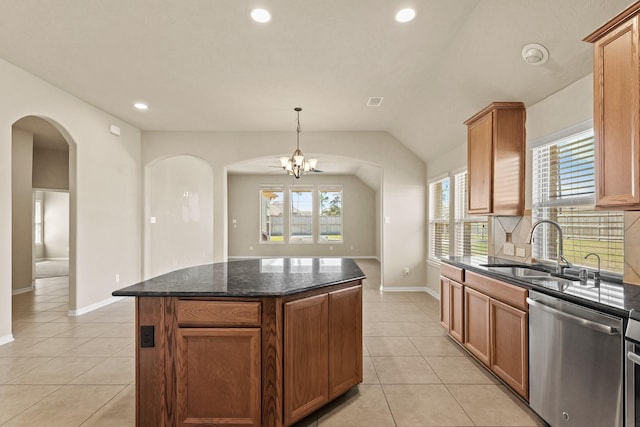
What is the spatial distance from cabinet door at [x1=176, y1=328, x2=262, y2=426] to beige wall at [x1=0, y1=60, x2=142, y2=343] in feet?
9.49

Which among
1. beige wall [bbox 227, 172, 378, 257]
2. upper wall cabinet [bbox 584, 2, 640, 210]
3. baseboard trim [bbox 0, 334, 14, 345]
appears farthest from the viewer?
beige wall [bbox 227, 172, 378, 257]

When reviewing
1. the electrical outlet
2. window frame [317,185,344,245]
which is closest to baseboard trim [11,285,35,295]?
window frame [317,185,344,245]

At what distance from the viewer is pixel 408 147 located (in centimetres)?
571

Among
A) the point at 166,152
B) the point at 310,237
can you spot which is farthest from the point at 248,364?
the point at 310,237

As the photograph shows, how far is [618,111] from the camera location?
5.68ft

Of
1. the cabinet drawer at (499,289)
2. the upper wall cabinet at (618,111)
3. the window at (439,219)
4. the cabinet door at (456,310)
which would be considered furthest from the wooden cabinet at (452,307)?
the window at (439,219)

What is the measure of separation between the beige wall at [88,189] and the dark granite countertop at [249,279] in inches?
101

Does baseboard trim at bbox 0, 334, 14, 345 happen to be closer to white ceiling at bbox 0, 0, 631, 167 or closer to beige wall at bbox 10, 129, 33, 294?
white ceiling at bbox 0, 0, 631, 167

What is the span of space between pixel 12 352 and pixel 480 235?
541cm

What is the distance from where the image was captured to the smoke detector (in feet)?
7.83

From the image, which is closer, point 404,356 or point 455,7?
point 455,7

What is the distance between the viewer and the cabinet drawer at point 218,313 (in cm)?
184

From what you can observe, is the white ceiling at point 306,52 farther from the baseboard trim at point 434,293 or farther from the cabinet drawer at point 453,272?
the baseboard trim at point 434,293

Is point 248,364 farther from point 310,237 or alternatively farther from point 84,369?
point 310,237
